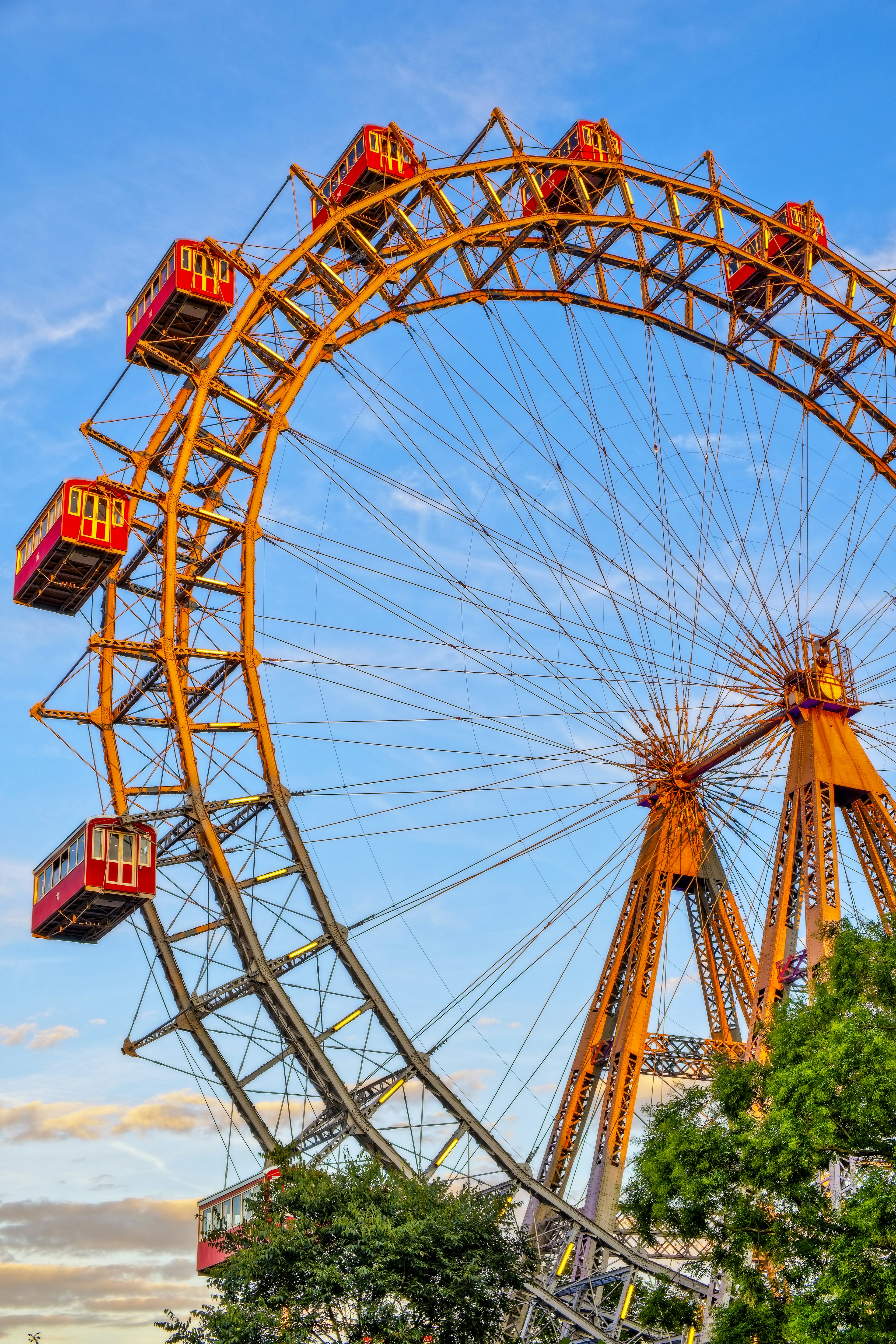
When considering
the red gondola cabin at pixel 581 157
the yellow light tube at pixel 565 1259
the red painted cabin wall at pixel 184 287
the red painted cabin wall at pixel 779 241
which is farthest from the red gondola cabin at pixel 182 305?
the yellow light tube at pixel 565 1259

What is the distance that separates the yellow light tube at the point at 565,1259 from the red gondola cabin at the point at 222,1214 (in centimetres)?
636

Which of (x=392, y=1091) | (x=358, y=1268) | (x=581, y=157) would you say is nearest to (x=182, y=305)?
(x=581, y=157)

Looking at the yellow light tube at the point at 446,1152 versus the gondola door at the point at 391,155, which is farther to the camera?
the gondola door at the point at 391,155

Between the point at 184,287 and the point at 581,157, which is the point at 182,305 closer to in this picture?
the point at 184,287

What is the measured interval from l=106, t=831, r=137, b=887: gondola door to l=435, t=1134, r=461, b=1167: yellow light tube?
23.8ft

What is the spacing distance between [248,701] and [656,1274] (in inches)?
498

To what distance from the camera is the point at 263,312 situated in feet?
107

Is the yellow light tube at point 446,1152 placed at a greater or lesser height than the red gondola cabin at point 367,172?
lesser

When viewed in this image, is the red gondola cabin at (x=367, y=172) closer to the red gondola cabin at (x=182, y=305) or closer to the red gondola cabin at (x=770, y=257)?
the red gondola cabin at (x=182, y=305)

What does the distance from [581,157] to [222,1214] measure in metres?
24.8

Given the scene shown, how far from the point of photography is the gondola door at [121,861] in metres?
28.6

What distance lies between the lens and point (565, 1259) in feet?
101

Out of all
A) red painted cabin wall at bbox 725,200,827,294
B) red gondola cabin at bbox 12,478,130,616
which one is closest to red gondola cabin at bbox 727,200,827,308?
red painted cabin wall at bbox 725,200,827,294

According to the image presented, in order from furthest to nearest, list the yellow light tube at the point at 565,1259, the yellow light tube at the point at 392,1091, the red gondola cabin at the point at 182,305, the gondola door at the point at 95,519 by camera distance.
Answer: the red gondola cabin at the point at 182,305, the gondola door at the point at 95,519, the yellow light tube at the point at 565,1259, the yellow light tube at the point at 392,1091
